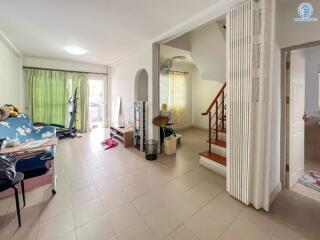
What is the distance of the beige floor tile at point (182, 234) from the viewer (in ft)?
5.06

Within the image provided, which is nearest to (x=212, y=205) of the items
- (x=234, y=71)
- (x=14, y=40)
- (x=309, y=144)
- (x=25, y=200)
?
(x=234, y=71)

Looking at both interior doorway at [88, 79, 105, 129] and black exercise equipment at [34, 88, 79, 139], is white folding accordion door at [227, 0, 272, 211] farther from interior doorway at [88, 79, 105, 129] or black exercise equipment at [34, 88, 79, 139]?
interior doorway at [88, 79, 105, 129]

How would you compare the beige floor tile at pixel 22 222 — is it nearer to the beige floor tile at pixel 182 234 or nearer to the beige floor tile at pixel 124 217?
the beige floor tile at pixel 124 217

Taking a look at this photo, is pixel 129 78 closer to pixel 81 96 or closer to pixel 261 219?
pixel 81 96

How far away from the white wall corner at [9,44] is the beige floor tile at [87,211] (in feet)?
11.9

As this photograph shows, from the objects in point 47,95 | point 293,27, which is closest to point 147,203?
point 293,27

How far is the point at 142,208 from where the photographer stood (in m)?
1.96

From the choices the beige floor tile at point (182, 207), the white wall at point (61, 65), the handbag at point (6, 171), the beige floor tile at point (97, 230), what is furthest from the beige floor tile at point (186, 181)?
the white wall at point (61, 65)

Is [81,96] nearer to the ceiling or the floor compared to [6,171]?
nearer to the ceiling

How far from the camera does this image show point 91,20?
8.63ft

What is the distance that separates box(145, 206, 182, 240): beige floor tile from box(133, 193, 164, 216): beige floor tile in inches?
2.8

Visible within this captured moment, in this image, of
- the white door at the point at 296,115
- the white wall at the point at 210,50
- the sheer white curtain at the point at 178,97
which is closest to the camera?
the white door at the point at 296,115

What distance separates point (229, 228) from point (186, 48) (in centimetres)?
396

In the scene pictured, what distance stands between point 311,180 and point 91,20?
4.38 meters
